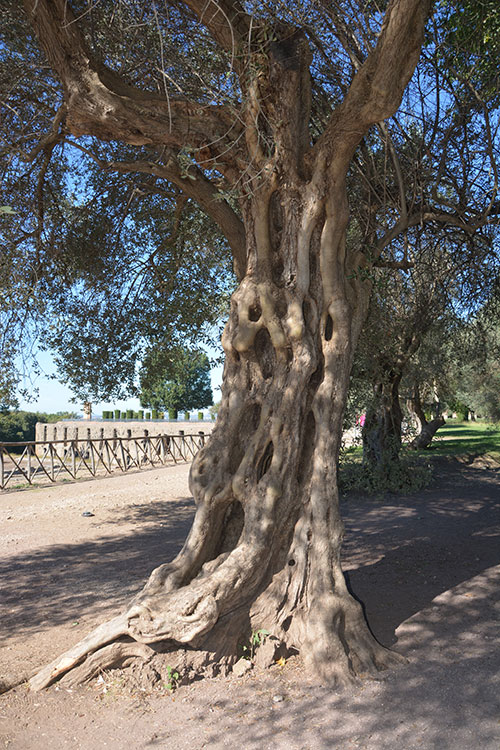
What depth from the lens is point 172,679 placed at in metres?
4.12

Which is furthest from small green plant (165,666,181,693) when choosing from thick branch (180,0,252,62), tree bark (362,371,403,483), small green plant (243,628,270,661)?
tree bark (362,371,403,483)

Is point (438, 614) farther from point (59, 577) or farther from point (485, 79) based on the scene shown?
point (485, 79)

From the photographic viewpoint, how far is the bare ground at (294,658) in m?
3.51

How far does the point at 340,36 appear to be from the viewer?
603cm

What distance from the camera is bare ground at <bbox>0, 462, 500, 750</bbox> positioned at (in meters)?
3.51

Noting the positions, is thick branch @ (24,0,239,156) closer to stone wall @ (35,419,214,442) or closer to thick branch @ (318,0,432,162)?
thick branch @ (318,0,432,162)

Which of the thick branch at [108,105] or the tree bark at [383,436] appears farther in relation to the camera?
the tree bark at [383,436]

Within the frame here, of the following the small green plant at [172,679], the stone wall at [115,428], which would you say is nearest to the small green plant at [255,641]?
the small green plant at [172,679]

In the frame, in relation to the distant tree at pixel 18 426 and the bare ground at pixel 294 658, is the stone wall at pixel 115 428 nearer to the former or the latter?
the distant tree at pixel 18 426

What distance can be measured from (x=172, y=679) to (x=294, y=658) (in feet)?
3.03

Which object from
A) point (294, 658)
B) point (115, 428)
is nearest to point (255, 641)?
point (294, 658)

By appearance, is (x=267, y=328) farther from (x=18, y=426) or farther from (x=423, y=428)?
(x=18, y=426)

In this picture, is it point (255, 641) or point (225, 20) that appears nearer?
point (255, 641)

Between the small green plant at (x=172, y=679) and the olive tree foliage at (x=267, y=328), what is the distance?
9 cm
